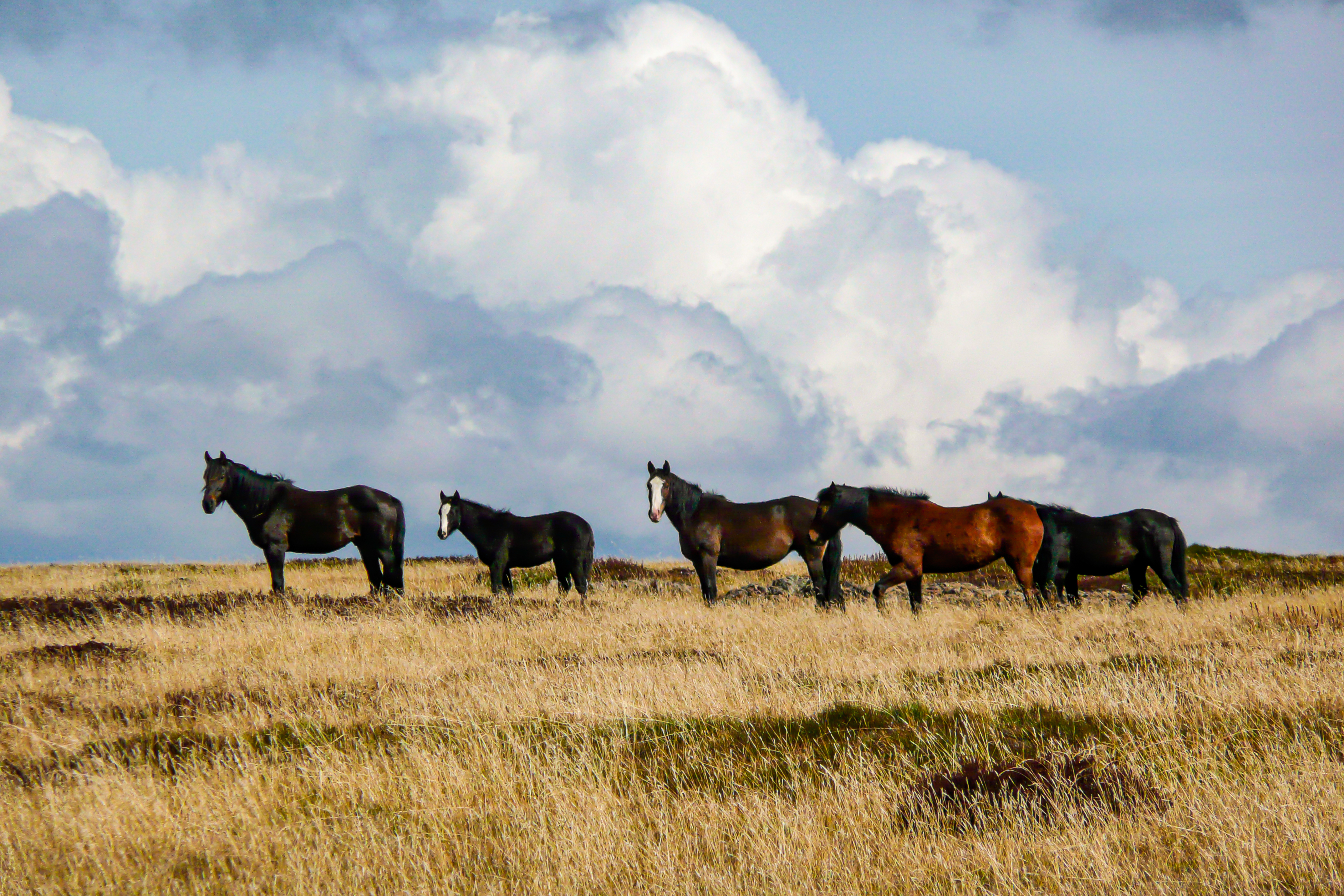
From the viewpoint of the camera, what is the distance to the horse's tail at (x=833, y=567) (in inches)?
770

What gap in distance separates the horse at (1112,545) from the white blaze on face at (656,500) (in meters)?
6.42

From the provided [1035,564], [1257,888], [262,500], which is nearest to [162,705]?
[1257,888]

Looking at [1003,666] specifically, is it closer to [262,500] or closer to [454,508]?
[454,508]

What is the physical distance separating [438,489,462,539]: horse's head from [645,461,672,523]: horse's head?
421cm

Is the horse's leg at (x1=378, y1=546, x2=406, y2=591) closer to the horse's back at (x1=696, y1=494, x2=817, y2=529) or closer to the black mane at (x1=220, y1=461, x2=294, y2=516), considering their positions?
the black mane at (x1=220, y1=461, x2=294, y2=516)

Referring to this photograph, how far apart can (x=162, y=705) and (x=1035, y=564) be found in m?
15.4

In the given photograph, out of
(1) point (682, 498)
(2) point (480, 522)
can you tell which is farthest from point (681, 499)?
(2) point (480, 522)

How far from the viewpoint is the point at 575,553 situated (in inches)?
835

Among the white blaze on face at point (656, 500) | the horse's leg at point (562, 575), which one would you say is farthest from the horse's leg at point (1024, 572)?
the horse's leg at point (562, 575)

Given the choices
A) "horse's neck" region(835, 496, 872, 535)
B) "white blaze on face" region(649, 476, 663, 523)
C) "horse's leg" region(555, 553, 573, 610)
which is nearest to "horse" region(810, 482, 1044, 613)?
"horse's neck" region(835, 496, 872, 535)

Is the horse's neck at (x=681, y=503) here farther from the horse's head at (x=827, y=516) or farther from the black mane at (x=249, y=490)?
the black mane at (x=249, y=490)

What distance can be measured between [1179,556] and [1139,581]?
0.93m

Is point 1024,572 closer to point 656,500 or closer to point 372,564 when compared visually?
point 656,500

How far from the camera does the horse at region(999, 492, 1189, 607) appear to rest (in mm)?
19000
